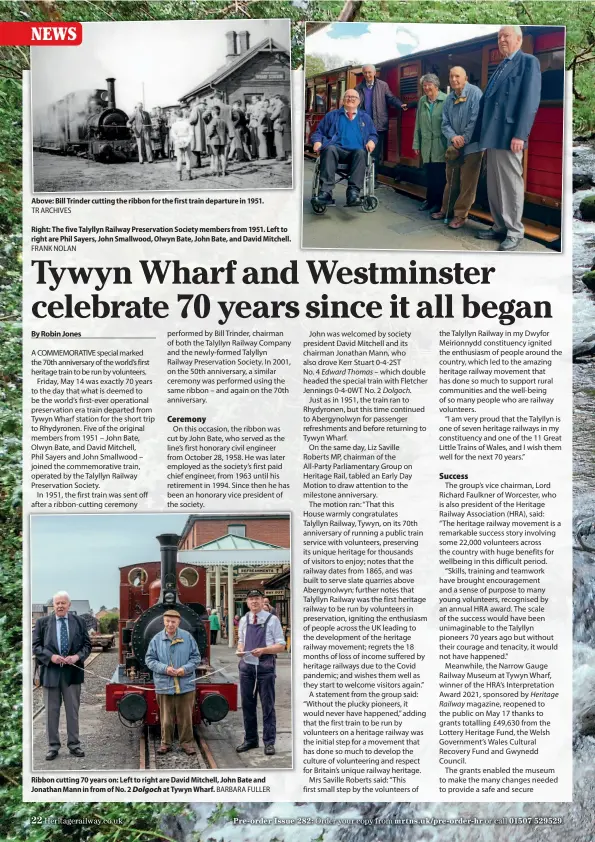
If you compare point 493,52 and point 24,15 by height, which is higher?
point 24,15

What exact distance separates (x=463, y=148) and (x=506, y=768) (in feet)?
10.3

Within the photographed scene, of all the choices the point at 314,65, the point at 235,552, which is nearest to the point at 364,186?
the point at 314,65

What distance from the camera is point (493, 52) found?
3.02 meters

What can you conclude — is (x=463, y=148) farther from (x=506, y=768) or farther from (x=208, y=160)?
(x=506, y=768)

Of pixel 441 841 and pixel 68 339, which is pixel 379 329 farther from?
pixel 441 841

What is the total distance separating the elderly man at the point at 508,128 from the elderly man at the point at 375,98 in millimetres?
444

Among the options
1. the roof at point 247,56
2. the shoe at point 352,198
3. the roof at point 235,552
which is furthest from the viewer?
the shoe at point 352,198

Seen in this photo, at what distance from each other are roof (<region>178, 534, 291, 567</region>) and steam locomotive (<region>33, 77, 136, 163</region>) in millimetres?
2002

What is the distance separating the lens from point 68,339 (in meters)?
3.04

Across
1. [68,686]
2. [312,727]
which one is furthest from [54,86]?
[312,727]

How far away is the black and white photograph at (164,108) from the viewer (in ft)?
9.91

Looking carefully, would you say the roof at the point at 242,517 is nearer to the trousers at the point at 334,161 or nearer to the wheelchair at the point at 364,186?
the wheelchair at the point at 364,186

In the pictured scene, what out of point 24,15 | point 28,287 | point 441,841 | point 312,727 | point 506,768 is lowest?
point 441,841

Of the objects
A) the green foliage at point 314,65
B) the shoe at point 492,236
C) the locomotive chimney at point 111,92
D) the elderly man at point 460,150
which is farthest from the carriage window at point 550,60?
the locomotive chimney at point 111,92
